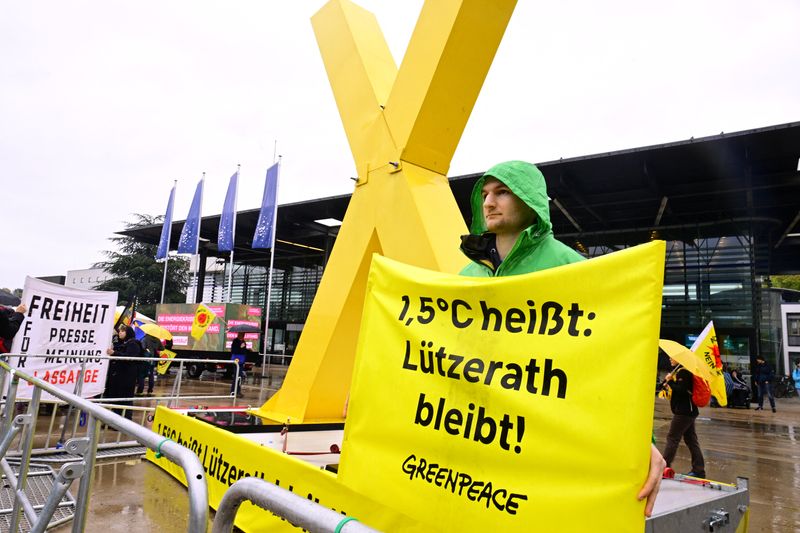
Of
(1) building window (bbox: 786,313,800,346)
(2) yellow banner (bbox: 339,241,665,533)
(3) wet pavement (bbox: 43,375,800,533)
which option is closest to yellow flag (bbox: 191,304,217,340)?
(3) wet pavement (bbox: 43,375,800,533)

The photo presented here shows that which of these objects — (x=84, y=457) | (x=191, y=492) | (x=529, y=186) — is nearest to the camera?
(x=191, y=492)

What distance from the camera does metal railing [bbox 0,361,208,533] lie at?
1524mm

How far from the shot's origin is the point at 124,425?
2037mm

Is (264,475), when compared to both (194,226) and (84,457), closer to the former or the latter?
(84,457)

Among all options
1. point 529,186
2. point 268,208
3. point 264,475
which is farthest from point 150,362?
point 529,186

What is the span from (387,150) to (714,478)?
221 inches

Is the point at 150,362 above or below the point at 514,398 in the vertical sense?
below

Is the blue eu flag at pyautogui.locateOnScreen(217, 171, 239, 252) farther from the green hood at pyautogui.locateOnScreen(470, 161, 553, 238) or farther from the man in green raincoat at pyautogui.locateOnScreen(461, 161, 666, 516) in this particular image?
the green hood at pyautogui.locateOnScreen(470, 161, 553, 238)

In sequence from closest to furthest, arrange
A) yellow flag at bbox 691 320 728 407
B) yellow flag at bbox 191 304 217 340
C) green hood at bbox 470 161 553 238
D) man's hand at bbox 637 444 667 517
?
man's hand at bbox 637 444 667 517
green hood at bbox 470 161 553 238
yellow flag at bbox 691 320 728 407
yellow flag at bbox 191 304 217 340

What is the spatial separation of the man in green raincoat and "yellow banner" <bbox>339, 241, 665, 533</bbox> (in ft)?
1.62

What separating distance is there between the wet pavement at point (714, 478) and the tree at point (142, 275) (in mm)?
32733

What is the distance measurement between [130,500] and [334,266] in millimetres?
2838

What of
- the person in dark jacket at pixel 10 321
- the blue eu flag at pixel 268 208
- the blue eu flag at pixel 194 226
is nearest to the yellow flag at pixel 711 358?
the person in dark jacket at pixel 10 321

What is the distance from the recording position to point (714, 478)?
625 centimetres
